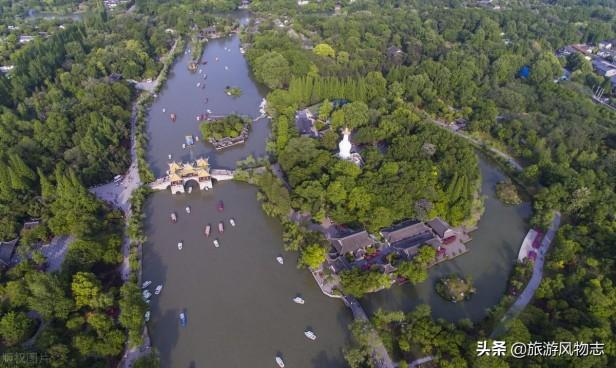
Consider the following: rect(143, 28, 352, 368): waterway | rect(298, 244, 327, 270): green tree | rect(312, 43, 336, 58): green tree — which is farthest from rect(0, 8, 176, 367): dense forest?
rect(312, 43, 336, 58): green tree

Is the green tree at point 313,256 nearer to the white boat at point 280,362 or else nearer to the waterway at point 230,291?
the waterway at point 230,291

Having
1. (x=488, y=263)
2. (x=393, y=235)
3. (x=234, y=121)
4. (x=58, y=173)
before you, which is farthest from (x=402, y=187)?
(x=58, y=173)

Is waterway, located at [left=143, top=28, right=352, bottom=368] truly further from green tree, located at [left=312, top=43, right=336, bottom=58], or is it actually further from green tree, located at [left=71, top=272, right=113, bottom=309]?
green tree, located at [left=312, top=43, right=336, bottom=58]

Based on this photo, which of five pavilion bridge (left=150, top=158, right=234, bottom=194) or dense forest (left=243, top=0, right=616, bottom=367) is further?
five pavilion bridge (left=150, top=158, right=234, bottom=194)

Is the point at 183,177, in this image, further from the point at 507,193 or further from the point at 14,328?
the point at 507,193

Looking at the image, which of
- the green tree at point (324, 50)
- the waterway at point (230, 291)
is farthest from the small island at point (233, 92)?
the waterway at point (230, 291)

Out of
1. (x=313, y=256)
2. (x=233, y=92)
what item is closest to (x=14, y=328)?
(x=313, y=256)

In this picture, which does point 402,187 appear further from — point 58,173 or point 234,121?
point 58,173
